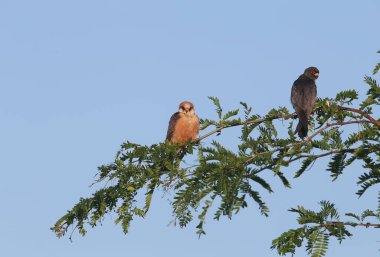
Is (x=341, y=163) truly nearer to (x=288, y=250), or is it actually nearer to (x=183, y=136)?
(x=288, y=250)

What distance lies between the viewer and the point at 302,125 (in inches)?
290

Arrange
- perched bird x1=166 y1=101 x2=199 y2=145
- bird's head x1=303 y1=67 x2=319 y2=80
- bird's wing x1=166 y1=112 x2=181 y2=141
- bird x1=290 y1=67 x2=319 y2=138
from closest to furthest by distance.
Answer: bird x1=290 y1=67 x2=319 y2=138
perched bird x1=166 y1=101 x2=199 y2=145
bird's wing x1=166 y1=112 x2=181 y2=141
bird's head x1=303 y1=67 x2=319 y2=80

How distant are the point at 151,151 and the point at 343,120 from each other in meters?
1.93

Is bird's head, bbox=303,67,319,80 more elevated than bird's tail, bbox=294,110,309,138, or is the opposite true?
bird's head, bbox=303,67,319,80

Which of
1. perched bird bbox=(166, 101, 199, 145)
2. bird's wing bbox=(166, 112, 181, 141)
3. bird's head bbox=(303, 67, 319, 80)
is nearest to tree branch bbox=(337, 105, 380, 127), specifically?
perched bird bbox=(166, 101, 199, 145)

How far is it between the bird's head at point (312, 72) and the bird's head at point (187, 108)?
2144 mm

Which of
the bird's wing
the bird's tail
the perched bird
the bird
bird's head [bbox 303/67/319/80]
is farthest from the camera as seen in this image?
bird's head [bbox 303/67/319/80]

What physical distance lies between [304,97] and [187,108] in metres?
2.46

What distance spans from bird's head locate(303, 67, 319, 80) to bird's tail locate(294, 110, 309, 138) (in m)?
3.78

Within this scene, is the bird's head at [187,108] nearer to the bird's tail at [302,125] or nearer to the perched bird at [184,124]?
the perched bird at [184,124]

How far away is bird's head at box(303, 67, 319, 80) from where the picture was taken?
1144cm

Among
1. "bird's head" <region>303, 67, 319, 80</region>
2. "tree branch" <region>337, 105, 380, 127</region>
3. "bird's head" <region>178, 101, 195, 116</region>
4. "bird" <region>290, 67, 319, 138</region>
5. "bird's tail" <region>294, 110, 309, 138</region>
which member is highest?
"bird's head" <region>303, 67, 319, 80</region>

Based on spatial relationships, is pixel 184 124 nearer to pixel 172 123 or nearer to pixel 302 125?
pixel 172 123

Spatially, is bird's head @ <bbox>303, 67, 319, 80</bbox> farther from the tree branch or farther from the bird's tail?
the tree branch
